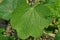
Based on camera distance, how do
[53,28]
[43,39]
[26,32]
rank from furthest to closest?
[43,39], [53,28], [26,32]

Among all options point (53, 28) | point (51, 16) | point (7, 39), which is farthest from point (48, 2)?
point (7, 39)

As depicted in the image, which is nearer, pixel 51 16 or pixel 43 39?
pixel 51 16

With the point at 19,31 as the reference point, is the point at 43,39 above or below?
below

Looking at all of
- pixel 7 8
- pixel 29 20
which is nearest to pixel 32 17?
pixel 29 20

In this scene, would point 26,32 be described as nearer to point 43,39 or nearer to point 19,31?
point 19,31

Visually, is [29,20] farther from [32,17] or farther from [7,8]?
[7,8]
